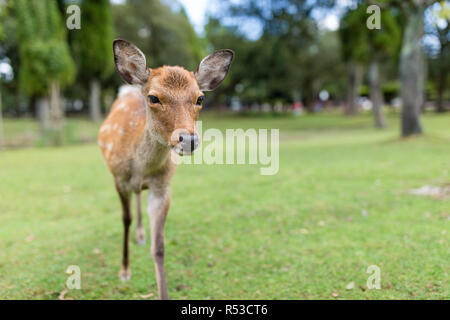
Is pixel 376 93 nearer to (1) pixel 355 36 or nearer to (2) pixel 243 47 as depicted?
(1) pixel 355 36

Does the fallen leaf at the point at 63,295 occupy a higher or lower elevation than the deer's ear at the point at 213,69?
lower

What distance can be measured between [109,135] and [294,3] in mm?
22177

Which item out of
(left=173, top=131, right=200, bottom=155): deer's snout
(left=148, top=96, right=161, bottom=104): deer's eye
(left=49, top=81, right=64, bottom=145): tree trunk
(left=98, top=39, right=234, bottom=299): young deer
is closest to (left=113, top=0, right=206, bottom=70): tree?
(left=49, top=81, right=64, bottom=145): tree trunk

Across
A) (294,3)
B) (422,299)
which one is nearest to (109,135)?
(422,299)

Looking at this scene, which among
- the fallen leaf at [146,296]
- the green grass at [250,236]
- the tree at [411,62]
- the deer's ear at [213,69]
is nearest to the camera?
the deer's ear at [213,69]

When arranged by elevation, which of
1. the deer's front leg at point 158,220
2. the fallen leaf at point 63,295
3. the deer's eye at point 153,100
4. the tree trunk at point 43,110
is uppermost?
the tree trunk at point 43,110

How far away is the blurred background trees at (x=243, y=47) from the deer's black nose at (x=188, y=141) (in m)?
9.45

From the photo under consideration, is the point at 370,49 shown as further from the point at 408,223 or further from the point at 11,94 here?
the point at 11,94

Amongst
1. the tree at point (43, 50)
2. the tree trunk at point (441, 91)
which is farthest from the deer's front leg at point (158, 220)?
the tree trunk at point (441, 91)

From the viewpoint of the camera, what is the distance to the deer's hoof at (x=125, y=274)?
399 cm

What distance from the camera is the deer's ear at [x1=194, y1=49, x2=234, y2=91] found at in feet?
10.2

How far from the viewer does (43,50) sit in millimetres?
14930

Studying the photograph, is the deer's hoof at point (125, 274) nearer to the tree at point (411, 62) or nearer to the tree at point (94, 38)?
the tree at point (411, 62)

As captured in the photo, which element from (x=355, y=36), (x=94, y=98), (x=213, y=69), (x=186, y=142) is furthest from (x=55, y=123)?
(x=355, y=36)
